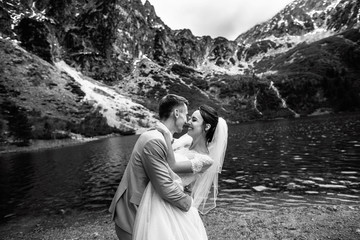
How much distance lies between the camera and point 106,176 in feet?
95.5

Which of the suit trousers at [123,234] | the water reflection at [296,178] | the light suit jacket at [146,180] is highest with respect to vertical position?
the light suit jacket at [146,180]

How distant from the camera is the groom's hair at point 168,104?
13.0 feet

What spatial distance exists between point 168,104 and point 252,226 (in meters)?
9.02

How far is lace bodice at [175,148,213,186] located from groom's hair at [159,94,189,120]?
2.78ft

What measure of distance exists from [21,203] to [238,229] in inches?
750

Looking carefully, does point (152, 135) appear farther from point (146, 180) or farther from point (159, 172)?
point (146, 180)

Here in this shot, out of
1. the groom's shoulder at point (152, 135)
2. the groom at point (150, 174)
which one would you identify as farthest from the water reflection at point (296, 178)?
the groom's shoulder at point (152, 135)

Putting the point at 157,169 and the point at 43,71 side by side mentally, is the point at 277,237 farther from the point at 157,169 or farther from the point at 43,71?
the point at 43,71

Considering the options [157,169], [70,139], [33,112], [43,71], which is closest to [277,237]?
[157,169]

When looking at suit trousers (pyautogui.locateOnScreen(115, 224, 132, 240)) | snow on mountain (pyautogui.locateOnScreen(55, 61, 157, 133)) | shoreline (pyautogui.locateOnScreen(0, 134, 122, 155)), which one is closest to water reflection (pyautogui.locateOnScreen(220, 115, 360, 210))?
suit trousers (pyautogui.locateOnScreen(115, 224, 132, 240))

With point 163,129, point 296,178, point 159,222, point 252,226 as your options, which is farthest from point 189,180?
point 296,178

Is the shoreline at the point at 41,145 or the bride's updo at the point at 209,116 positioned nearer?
the bride's updo at the point at 209,116

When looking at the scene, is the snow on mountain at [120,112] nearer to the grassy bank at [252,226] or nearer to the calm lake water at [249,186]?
the calm lake water at [249,186]

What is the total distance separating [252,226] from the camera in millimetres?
10820
